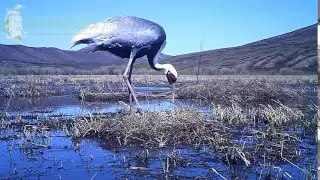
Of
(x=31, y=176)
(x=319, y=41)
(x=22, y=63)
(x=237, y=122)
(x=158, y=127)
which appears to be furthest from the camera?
(x=22, y=63)

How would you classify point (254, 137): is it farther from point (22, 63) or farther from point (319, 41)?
point (22, 63)

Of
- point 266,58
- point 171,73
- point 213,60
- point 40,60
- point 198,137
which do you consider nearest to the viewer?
point 198,137

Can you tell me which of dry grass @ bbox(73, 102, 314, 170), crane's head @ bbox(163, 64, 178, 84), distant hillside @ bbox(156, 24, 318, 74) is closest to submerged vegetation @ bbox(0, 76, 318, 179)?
dry grass @ bbox(73, 102, 314, 170)

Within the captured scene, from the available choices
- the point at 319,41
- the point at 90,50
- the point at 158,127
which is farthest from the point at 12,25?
the point at 319,41

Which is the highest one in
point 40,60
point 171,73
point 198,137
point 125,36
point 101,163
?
point 40,60

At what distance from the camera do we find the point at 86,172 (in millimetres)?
5273

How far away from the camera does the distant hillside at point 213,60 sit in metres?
37.7

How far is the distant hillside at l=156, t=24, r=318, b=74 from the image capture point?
3938 centimetres

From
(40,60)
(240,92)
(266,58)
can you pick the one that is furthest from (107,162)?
(266,58)

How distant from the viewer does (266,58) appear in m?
46.3

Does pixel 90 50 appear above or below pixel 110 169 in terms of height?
above

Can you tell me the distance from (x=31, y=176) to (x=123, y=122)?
2.45m

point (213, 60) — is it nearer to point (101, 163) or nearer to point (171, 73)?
point (171, 73)

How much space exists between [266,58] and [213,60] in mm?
7178
